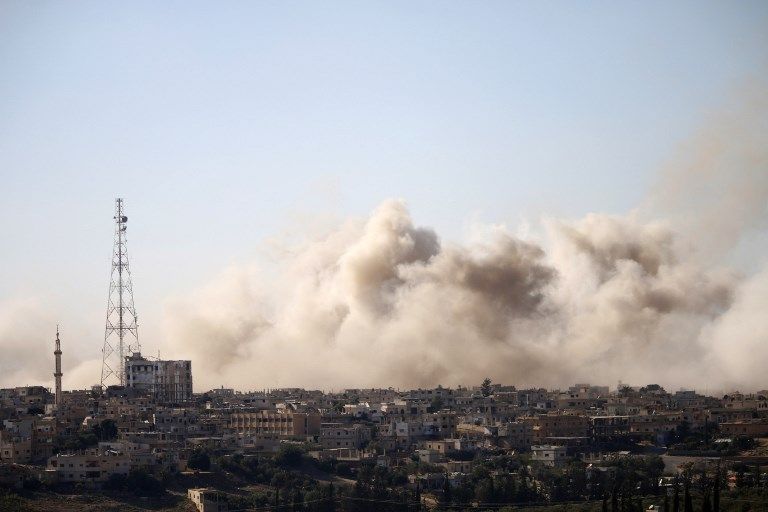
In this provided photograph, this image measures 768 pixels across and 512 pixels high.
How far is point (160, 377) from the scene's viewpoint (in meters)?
110

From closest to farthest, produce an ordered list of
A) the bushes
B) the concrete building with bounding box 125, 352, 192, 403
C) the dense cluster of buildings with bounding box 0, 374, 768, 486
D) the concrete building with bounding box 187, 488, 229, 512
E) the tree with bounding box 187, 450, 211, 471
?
the concrete building with bounding box 187, 488, 229, 512 < the bushes < the tree with bounding box 187, 450, 211, 471 < the dense cluster of buildings with bounding box 0, 374, 768, 486 < the concrete building with bounding box 125, 352, 192, 403

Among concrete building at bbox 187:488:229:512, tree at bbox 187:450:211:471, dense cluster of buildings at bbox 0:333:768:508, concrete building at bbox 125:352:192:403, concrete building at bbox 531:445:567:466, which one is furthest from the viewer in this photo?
concrete building at bbox 125:352:192:403

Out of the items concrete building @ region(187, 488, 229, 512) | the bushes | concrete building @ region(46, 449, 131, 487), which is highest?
concrete building @ region(46, 449, 131, 487)

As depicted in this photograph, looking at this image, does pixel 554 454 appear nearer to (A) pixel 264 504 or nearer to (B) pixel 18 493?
(A) pixel 264 504

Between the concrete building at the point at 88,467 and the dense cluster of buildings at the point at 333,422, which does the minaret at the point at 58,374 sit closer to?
the dense cluster of buildings at the point at 333,422

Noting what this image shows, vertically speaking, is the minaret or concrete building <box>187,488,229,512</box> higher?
the minaret

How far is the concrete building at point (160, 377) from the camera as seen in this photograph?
109 meters

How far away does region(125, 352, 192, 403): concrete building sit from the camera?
10912 centimetres

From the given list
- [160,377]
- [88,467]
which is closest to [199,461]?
[88,467]

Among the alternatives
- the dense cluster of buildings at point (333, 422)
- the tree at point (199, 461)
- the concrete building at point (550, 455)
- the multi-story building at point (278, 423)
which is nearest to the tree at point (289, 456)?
the dense cluster of buildings at point (333, 422)

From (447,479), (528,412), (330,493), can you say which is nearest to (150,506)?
(330,493)

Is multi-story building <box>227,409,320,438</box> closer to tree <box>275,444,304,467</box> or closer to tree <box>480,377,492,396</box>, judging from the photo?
tree <box>275,444,304,467</box>

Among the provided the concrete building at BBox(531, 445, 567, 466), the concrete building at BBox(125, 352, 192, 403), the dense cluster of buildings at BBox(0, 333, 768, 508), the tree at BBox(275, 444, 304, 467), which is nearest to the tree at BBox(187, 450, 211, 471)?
the dense cluster of buildings at BBox(0, 333, 768, 508)

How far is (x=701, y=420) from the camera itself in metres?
104
